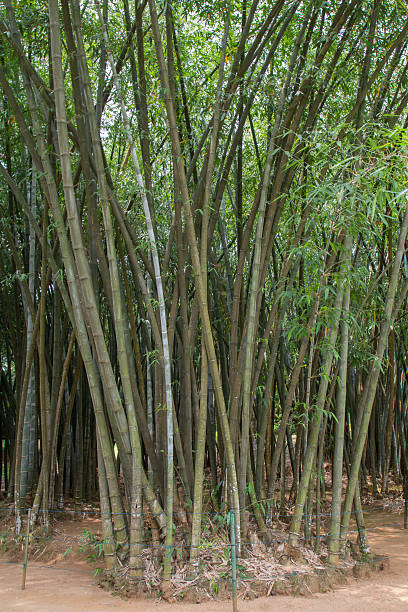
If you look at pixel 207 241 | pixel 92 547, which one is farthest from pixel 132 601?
pixel 207 241

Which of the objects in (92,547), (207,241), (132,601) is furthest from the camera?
(92,547)

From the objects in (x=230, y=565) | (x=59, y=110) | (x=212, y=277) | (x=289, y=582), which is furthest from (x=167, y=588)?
(x=59, y=110)

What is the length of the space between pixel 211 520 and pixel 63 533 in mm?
1399

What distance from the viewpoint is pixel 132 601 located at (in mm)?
2801

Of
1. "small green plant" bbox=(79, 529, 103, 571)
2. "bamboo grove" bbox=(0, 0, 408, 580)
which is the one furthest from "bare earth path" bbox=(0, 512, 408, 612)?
"bamboo grove" bbox=(0, 0, 408, 580)

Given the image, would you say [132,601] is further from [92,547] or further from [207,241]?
[207,241]

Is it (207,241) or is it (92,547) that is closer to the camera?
(207,241)

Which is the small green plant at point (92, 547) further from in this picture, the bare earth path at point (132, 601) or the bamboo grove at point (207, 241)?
the bamboo grove at point (207, 241)

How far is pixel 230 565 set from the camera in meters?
2.96

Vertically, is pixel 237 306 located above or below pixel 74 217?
below

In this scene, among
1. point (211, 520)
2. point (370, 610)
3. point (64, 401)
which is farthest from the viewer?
point (64, 401)

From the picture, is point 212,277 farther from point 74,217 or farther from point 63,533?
point 63,533

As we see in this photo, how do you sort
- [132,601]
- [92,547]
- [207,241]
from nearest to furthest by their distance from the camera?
[132,601] < [207,241] < [92,547]

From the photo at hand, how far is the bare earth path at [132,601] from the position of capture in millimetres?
2740
